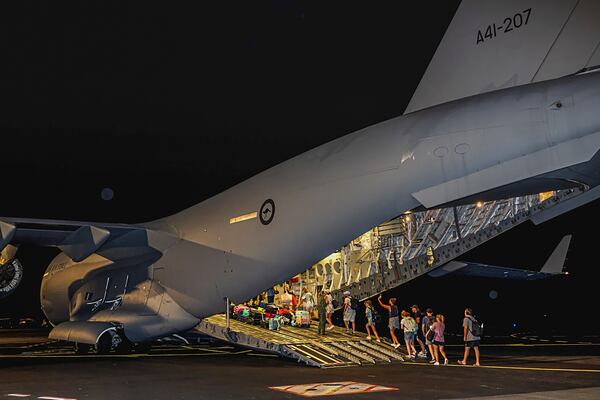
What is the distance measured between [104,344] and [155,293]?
2066 millimetres

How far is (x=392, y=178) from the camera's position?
14367 millimetres

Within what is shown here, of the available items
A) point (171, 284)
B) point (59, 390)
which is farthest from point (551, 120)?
point (171, 284)

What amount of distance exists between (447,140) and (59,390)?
8.65 meters

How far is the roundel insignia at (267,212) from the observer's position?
1672 cm

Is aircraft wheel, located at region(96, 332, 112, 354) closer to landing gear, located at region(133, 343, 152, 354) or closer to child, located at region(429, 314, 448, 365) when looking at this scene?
landing gear, located at region(133, 343, 152, 354)

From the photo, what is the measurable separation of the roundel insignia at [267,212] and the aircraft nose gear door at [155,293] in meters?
4.15

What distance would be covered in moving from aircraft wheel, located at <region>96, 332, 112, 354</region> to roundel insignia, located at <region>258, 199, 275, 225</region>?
243 inches

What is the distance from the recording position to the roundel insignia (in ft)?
54.9

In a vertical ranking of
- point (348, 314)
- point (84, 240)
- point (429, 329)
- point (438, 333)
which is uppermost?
point (84, 240)

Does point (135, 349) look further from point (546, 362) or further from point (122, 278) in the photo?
point (546, 362)

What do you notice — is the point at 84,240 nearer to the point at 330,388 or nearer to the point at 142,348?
the point at 142,348

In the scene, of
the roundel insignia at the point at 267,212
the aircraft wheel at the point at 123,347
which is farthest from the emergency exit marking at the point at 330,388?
the aircraft wheel at the point at 123,347

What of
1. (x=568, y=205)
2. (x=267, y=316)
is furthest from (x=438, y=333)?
(x=267, y=316)

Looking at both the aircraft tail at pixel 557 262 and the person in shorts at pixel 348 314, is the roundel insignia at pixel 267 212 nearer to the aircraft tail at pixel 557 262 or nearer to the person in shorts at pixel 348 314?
the person in shorts at pixel 348 314
